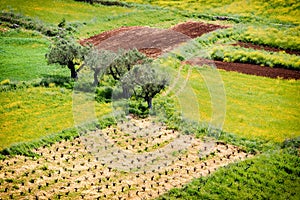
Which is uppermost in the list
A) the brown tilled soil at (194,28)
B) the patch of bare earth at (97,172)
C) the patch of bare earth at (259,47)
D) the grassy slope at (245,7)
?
the grassy slope at (245,7)

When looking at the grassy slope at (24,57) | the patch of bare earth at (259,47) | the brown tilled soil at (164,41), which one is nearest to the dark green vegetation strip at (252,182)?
Answer: the brown tilled soil at (164,41)

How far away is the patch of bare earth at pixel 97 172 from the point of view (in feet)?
86.7

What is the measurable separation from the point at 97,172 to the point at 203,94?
54.5ft

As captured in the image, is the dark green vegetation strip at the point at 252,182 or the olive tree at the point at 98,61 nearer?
the dark green vegetation strip at the point at 252,182

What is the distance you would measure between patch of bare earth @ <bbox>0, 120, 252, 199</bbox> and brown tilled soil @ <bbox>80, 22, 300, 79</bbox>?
1900cm

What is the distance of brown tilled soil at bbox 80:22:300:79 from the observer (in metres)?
49.6

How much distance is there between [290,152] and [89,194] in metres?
15.2

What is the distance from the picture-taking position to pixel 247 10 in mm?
75125

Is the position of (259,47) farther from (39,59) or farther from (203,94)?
(39,59)

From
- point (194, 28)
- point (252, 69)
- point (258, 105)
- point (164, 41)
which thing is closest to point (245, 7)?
point (194, 28)

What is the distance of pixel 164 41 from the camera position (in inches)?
2331

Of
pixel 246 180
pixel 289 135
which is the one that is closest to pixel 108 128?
pixel 246 180

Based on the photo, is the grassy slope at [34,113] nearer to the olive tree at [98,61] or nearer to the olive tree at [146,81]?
the olive tree at [146,81]

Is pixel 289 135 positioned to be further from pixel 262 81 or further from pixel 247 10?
pixel 247 10
